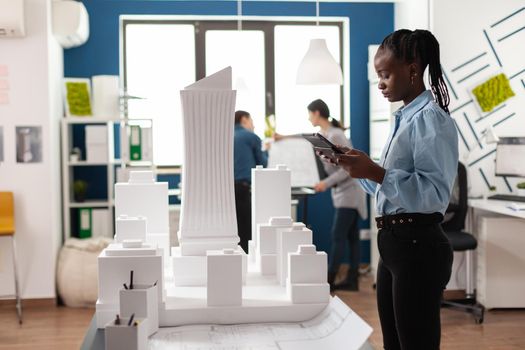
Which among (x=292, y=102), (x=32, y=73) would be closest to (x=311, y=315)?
(x=32, y=73)

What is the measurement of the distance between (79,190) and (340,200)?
216cm

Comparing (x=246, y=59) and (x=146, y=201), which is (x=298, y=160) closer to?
(x=246, y=59)

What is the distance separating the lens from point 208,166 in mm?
2070

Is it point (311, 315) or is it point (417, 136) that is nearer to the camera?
point (417, 136)

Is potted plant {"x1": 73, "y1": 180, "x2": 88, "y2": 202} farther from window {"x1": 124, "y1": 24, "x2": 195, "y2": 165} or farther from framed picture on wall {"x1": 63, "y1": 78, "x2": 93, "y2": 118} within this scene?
window {"x1": 124, "y1": 24, "x2": 195, "y2": 165}

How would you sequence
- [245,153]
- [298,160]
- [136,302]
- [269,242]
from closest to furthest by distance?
[136,302]
[269,242]
[245,153]
[298,160]

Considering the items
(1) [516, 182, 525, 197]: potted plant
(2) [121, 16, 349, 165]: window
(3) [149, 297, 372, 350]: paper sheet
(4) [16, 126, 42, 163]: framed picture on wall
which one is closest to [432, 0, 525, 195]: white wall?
(1) [516, 182, 525, 197]: potted plant

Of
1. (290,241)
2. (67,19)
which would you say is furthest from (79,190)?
(290,241)

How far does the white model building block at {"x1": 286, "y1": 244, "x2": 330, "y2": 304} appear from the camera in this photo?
1.87 m

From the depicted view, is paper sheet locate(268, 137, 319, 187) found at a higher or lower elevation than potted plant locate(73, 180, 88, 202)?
higher

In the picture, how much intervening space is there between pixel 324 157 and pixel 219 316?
0.51 m

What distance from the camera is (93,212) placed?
226 inches

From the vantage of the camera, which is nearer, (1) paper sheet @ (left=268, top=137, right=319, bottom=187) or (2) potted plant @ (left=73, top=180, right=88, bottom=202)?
(2) potted plant @ (left=73, top=180, right=88, bottom=202)

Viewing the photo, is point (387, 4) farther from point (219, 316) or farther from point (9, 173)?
point (219, 316)
